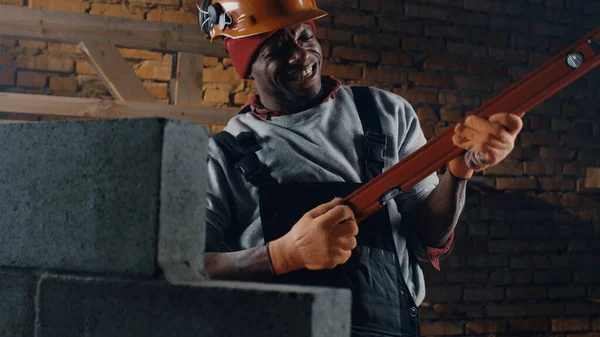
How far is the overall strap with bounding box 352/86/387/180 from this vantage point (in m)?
1.86

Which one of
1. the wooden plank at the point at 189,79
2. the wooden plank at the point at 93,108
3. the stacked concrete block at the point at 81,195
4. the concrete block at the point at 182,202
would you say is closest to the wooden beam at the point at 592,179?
the wooden plank at the point at 93,108

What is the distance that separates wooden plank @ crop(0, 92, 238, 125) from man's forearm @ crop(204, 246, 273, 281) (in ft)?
4.16

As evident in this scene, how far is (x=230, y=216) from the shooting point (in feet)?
6.24

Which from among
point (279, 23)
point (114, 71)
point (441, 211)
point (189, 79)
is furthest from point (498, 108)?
point (114, 71)

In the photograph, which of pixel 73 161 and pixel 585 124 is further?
pixel 585 124

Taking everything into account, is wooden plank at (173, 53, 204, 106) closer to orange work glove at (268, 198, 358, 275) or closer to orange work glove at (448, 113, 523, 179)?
orange work glove at (268, 198, 358, 275)

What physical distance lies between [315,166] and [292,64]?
297 mm

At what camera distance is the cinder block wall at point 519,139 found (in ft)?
12.9

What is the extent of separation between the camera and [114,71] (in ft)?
10.5

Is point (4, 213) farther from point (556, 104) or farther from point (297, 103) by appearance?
point (556, 104)

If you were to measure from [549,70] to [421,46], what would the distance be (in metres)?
2.58

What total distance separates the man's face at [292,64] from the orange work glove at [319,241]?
1.18ft

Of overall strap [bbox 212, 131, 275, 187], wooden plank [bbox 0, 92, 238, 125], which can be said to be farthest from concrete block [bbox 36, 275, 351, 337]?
wooden plank [bbox 0, 92, 238, 125]

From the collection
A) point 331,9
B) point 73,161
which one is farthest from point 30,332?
point 331,9
